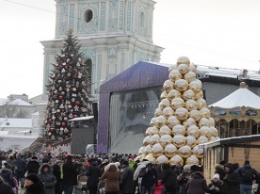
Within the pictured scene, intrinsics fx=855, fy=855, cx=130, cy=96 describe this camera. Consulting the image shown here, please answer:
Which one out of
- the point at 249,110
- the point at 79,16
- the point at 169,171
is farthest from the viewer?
the point at 79,16

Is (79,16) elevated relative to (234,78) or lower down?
elevated

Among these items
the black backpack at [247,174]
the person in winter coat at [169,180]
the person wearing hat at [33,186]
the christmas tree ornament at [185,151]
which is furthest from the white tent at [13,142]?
the person wearing hat at [33,186]

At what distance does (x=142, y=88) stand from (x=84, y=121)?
32.6ft

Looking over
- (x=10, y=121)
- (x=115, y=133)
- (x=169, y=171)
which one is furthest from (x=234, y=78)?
(x=10, y=121)

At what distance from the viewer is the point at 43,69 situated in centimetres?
7475

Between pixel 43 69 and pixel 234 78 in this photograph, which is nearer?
pixel 234 78

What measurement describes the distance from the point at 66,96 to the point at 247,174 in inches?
1397

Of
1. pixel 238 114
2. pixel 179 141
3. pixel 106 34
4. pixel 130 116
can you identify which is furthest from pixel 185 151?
pixel 106 34

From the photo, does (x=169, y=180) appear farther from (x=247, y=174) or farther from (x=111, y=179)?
(x=111, y=179)

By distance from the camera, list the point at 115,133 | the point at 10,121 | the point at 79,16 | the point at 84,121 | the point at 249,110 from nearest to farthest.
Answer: the point at 249,110, the point at 115,133, the point at 84,121, the point at 79,16, the point at 10,121

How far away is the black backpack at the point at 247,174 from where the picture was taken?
19.1 metres

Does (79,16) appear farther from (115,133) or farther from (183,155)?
(183,155)

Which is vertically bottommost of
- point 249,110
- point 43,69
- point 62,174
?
point 62,174

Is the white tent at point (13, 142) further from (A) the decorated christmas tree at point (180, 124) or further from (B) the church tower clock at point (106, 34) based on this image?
(A) the decorated christmas tree at point (180, 124)
